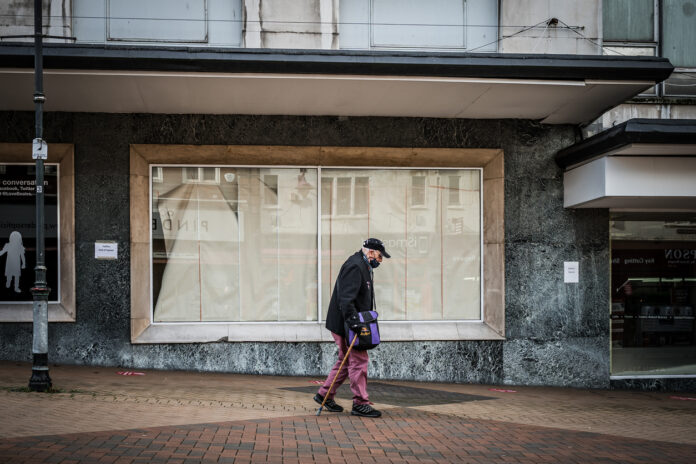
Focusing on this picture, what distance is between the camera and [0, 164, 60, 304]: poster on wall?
36.4 feet

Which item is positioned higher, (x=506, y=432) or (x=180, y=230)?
(x=180, y=230)

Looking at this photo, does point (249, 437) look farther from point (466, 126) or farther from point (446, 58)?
point (466, 126)

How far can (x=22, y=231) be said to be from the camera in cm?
1116

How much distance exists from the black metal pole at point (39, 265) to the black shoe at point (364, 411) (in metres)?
3.64

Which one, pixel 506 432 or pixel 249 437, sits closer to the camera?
pixel 249 437

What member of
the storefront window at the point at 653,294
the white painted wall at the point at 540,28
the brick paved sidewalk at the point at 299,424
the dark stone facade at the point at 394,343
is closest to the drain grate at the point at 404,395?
the brick paved sidewalk at the point at 299,424

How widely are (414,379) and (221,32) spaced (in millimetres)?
6257

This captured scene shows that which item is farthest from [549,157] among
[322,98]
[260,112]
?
[260,112]

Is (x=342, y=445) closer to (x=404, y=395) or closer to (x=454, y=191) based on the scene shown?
(x=404, y=395)

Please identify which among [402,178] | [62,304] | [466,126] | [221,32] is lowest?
[62,304]

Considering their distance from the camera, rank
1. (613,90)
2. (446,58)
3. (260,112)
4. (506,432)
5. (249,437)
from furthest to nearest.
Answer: (260,112), (613,90), (446,58), (506,432), (249,437)

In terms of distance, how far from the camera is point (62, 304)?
36.0 ft

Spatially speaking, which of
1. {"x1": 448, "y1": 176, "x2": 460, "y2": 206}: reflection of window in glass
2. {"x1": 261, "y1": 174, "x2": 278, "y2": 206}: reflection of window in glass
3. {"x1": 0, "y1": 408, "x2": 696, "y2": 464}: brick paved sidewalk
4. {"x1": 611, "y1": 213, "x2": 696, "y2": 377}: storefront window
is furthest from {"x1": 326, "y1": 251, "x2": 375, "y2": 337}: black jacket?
{"x1": 611, "y1": 213, "x2": 696, "y2": 377}: storefront window

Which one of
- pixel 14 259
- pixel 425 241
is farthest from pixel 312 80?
pixel 14 259
